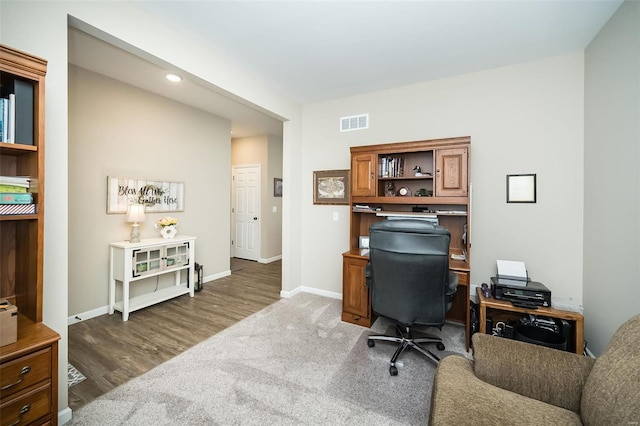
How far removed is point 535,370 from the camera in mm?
1263

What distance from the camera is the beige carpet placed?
5.39ft

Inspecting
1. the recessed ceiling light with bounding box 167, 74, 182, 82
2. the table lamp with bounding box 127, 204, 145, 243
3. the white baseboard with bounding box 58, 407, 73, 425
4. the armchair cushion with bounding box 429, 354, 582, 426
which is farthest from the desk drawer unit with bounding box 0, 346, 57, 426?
the recessed ceiling light with bounding box 167, 74, 182, 82

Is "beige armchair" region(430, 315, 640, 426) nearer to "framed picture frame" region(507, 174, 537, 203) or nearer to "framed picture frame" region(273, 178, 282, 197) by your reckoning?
"framed picture frame" region(507, 174, 537, 203)

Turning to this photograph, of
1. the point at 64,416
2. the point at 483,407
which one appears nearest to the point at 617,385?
the point at 483,407

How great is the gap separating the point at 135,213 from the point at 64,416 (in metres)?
2.21

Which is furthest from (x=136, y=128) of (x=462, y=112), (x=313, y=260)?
(x=462, y=112)

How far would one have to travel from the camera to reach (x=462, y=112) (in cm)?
295

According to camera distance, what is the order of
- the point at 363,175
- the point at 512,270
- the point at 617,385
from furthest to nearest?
the point at 363,175 → the point at 512,270 → the point at 617,385

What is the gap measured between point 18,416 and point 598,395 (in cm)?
A: 239

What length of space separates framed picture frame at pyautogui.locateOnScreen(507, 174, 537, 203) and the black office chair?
123 centimetres

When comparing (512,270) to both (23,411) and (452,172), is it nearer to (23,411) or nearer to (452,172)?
(452,172)

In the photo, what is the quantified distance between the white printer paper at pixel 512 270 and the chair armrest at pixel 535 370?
129cm

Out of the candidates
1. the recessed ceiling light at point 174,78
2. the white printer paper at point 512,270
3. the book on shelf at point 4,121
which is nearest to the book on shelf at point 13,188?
the book on shelf at point 4,121

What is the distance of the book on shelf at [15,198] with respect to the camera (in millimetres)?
1241
